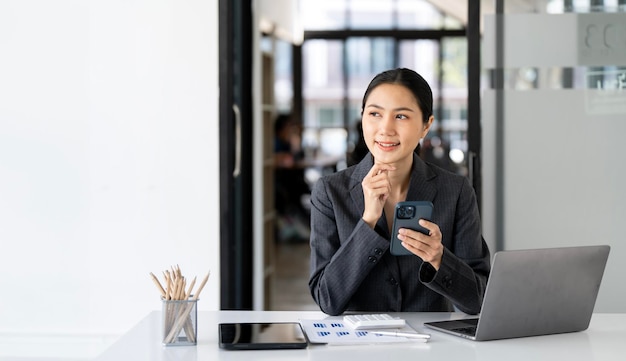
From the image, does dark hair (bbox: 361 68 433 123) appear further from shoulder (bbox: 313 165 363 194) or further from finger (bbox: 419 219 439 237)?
finger (bbox: 419 219 439 237)

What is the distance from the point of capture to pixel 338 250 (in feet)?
8.07

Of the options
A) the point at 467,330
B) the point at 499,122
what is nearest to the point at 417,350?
the point at 467,330

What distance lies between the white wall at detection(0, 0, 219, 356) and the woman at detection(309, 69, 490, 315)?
1.62 m

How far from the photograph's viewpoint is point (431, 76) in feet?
41.2

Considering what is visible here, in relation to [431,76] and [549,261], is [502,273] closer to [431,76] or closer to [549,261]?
[549,261]

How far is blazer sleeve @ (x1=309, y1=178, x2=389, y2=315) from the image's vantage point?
240 cm

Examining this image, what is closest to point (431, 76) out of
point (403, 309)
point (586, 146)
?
point (586, 146)

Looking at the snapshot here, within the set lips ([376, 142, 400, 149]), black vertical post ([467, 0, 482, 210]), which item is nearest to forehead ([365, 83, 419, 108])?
lips ([376, 142, 400, 149])

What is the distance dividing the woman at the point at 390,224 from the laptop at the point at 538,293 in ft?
1.00

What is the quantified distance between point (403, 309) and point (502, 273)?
0.60m

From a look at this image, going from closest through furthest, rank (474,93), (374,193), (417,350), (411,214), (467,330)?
1. (417,350)
2. (467,330)
3. (411,214)
4. (374,193)
5. (474,93)

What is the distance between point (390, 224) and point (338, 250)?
0.18 metres

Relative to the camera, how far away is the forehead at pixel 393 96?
98.7 inches

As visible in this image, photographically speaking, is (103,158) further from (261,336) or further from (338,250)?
(261,336)
